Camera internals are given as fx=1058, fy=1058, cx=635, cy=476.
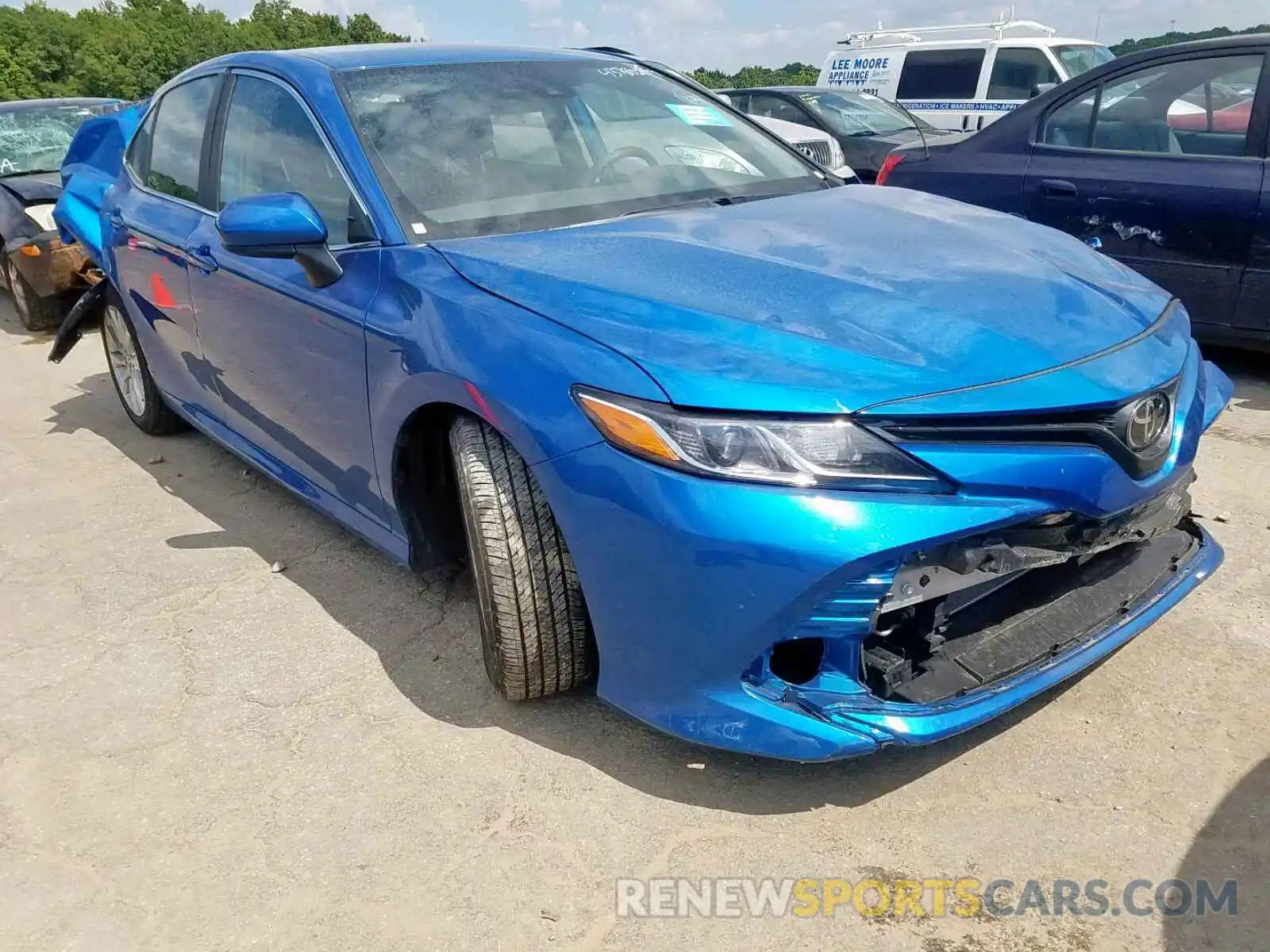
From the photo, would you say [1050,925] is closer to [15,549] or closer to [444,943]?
[444,943]

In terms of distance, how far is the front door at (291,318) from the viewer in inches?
111

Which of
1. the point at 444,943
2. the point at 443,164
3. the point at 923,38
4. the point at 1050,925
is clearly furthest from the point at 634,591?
the point at 923,38

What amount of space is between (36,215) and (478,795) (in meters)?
6.64

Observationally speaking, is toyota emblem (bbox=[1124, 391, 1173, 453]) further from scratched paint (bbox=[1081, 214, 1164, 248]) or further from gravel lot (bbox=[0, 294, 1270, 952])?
scratched paint (bbox=[1081, 214, 1164, 248])

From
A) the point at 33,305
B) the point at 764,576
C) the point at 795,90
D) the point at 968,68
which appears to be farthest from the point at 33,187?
the point at 968,68

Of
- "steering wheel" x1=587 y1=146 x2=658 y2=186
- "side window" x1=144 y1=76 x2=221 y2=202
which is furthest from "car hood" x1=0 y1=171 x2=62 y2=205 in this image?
"steering wheel" x1=587 y1=146 x2=658 y2=186

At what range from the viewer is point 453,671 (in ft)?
9.49

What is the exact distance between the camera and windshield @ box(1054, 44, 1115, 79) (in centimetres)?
1217

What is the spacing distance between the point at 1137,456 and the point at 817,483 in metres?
0.73

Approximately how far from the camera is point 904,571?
2.02 metres

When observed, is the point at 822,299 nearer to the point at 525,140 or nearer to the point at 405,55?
the point at 525,140

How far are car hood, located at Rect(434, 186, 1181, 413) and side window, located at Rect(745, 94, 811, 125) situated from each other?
8.37 metres

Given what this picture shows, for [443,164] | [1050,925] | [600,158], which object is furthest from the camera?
[600,158]

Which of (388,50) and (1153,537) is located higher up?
(388,50)
